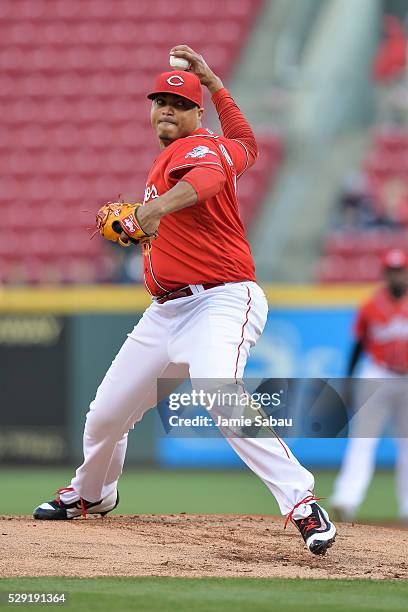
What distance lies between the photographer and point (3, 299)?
11.5m

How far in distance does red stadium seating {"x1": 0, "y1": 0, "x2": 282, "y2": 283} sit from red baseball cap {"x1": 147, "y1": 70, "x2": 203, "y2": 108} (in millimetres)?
7868

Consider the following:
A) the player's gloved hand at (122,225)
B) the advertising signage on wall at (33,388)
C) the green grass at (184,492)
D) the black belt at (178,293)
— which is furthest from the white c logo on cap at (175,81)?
the advertising signage on wall at (33,388)

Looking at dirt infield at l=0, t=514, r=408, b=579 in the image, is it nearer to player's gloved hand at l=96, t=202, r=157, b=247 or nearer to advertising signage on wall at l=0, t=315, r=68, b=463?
player's gloved hand at l=96, t=202, r=157, b=247

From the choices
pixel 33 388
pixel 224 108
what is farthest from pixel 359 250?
pixel 224 108

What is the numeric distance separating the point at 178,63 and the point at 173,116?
19.3 inches

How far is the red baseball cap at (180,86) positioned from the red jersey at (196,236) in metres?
0.18

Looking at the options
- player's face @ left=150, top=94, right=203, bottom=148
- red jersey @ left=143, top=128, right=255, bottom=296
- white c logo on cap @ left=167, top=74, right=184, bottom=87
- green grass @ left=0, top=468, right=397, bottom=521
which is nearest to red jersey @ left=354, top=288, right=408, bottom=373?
green grass @ left=0, top=468, right=397, bottom=521

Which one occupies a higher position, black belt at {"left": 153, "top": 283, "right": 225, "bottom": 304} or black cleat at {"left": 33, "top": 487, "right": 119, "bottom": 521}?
black belt at {"left": 153, "top": 283, "right": 225, "bottom": 304}

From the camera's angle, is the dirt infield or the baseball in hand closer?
the dirt infield

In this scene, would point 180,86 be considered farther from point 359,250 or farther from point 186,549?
point 359,250

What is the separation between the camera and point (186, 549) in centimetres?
534

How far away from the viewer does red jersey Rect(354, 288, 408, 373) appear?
8.53 metres

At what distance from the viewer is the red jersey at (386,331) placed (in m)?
8.53

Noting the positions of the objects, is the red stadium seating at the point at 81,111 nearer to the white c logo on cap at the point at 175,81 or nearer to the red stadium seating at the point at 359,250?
the red stadium seating at the point at 359,250
